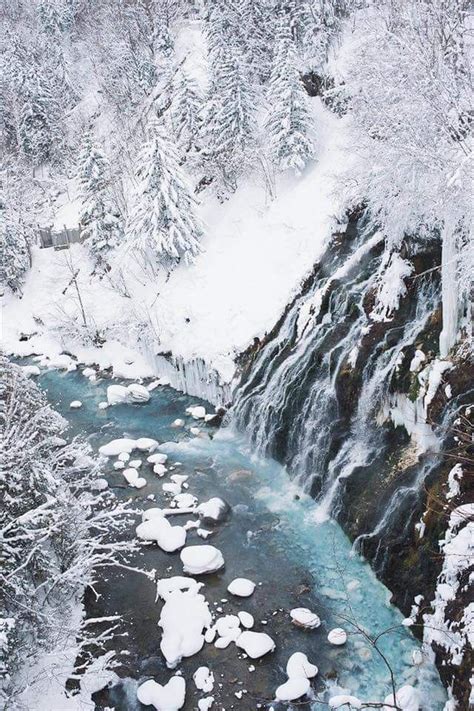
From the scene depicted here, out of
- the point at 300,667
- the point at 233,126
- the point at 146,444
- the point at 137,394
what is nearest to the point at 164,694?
the point at 300,667

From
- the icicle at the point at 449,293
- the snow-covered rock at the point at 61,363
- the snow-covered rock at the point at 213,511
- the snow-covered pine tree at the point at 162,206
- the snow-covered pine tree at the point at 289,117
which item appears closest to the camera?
the icicle at the point at 449,293

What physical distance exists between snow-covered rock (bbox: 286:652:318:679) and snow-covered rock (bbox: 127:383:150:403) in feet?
39.4

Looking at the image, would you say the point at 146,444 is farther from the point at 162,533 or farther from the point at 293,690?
the point at 293,690

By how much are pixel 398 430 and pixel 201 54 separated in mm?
41774

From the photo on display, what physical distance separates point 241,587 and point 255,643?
1398 millimetres

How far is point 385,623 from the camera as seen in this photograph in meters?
9.77

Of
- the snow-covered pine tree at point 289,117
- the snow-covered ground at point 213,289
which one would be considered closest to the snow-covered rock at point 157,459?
the snow-covered ground at point 213,289

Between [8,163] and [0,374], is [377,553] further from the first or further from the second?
[8,163]

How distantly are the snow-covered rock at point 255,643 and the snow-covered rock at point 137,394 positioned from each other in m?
11.2

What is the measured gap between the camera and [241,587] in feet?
35.5

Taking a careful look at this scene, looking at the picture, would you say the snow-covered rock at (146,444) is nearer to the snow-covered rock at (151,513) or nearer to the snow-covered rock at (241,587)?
the snow-covered rock at (151,513)

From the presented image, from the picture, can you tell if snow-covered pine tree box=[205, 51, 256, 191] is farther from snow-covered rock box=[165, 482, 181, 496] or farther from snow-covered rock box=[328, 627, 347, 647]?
snow-covered rock box=[328, 627, 347, 647]

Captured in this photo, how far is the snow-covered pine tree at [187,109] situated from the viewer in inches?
1179

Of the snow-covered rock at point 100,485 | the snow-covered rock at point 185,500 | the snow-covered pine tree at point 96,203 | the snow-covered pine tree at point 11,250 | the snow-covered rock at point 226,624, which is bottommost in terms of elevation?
the snow-covered rock at point 100,485
